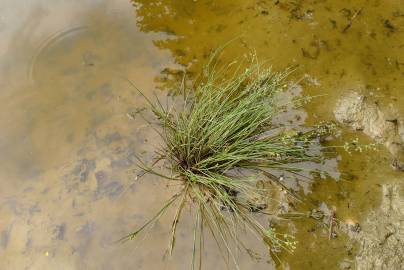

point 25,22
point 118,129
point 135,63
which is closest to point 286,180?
point 118,129

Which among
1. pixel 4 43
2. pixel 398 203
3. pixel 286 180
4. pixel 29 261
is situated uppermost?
pixel 4 43

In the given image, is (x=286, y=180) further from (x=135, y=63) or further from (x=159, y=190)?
(x=135, y=63)

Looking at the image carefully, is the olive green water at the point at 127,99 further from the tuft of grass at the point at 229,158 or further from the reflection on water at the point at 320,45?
the tuft of grass at the point at 229,158

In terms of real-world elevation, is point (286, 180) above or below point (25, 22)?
below

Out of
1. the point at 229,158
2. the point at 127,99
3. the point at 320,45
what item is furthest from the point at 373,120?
the point at 127,99

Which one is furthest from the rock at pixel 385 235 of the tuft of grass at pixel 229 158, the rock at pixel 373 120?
the tuft of grass at pixel 229 158

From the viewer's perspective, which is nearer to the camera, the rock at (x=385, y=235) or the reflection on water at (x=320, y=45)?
the rock at (x=385, y=235)
